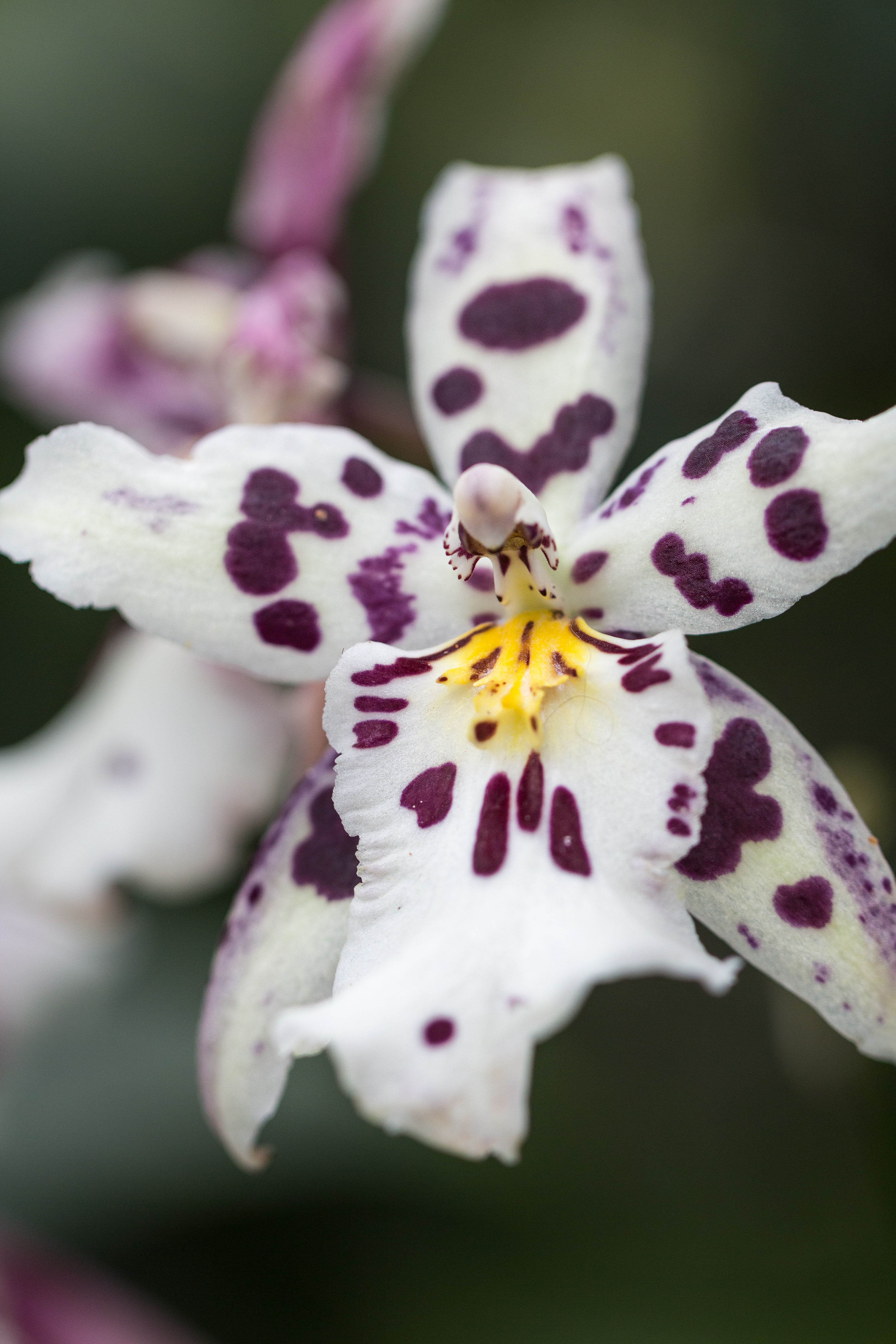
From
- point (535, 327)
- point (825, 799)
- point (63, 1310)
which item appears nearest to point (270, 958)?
point (825, 799)

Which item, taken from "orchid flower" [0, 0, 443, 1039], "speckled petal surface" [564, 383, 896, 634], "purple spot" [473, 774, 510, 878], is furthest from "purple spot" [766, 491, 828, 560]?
"orchid flower" [0, 0, 443, 1039]

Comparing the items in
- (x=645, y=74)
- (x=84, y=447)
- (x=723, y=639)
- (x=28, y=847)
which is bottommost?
(x=28, y=847)

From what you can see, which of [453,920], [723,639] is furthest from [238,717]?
[723,639]

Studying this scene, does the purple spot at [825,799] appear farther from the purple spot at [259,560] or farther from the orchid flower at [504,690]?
the purple spot at [259,560]

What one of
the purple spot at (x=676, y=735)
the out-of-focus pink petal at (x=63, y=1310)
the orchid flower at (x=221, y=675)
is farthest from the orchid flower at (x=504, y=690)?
the out-of-focus pink petal at (x=63, y=1310)

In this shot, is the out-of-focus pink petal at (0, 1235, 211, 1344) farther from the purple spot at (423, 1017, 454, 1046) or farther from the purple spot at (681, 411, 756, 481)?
the purple spot at (681, 411, 756, 481)

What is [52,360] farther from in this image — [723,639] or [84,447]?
[723,639]

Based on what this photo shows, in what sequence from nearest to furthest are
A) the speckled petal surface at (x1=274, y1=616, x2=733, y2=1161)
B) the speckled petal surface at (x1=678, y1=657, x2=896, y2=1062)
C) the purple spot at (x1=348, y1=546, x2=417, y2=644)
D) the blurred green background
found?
the speckled petal surface at (x1=274, y1=616, x2=733, y2=1161)
the speckled petal surface at (x1=678, y1=657, x2=896, y2=1062)
the purple spot at (x1=348, y1=546, x2=417, y2=644)
the blurred green background
